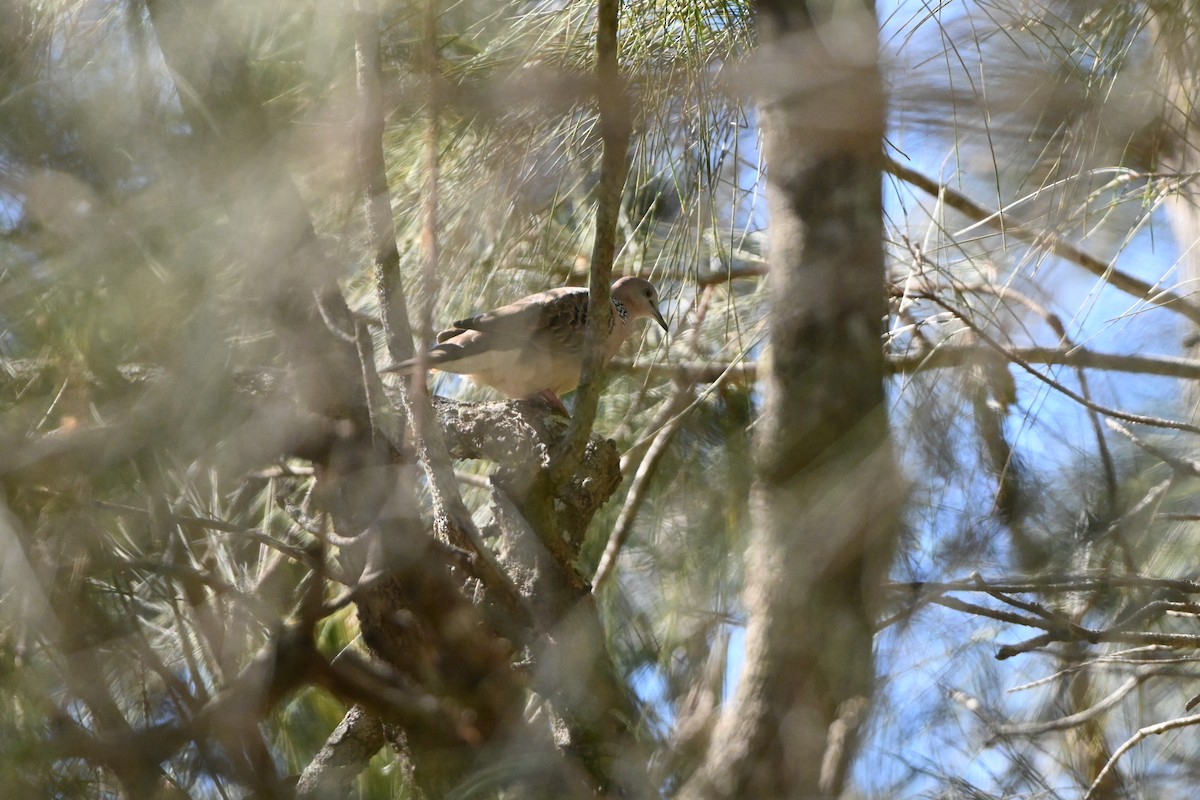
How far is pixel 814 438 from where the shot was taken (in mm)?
1657

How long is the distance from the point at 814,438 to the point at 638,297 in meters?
1.13

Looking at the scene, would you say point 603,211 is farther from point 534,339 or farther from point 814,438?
point 534,339

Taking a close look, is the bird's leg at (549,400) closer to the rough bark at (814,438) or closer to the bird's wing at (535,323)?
the bird's wing at (535,323)

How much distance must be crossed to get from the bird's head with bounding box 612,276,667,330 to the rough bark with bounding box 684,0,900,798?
0.77 meters

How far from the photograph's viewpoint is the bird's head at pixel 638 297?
8.35 ft

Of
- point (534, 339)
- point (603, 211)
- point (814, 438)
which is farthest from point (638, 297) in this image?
point (603, 211)

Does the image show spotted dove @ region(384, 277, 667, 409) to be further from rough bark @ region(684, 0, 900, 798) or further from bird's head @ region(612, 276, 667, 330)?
rough bark @ region(684, 0, 900, 798)

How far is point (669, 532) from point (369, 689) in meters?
1.11

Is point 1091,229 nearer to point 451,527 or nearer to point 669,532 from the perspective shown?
point 669,532

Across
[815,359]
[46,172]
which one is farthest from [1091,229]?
[46,172]

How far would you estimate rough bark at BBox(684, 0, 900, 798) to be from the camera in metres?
1.57

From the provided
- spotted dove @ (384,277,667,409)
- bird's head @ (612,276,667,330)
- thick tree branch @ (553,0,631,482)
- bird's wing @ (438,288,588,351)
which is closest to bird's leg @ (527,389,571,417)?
spotted dove @ (384,277,667,409)

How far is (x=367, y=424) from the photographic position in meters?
1.91

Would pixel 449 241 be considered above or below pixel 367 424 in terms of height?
above
